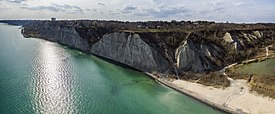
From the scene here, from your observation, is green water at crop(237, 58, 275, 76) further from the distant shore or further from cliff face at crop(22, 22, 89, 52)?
cliff face at crop(22, 22, 89, 52)

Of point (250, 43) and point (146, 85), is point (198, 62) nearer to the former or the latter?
point (146, 85)

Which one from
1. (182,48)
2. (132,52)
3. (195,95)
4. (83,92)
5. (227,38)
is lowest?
(83,92)

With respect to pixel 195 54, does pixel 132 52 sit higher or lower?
lower

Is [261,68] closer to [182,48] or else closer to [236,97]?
[236,97]

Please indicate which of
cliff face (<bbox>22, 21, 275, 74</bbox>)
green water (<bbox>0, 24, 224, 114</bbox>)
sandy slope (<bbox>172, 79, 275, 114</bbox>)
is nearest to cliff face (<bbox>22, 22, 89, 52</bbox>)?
cliff face (<bbox>22, 21, 275, 74</bbox>)

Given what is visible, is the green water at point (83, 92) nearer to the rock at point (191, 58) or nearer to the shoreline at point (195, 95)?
the shoreline at point (195, 95)

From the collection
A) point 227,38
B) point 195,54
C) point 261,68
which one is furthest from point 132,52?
point 261,68
